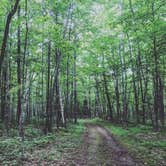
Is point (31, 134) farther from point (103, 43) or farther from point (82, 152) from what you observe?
point (103, 43)

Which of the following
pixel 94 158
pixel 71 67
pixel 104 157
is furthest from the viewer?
pixel 71 67

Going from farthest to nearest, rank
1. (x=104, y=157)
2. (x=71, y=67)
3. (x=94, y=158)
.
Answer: (x=71, y=67)
(x=104, y=157)
(x=94, y=158)

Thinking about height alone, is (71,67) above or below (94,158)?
above

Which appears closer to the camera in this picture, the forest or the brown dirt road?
the brown dirt road

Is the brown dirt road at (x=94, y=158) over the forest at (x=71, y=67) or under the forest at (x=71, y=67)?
under

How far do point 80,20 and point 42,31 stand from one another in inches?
459

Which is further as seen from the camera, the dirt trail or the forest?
the forest

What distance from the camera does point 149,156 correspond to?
974 cm

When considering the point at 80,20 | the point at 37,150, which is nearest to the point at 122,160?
the point at 37,150

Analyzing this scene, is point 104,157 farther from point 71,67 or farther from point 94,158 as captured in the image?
point 71,67

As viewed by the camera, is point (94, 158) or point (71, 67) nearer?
point (94, 158)

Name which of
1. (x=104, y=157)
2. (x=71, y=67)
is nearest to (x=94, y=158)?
(x=104, y=157)

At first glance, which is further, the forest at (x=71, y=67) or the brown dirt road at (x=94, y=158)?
the forest at (x=71, y=67)

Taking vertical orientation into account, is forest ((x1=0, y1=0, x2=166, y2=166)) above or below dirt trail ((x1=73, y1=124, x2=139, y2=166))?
above
